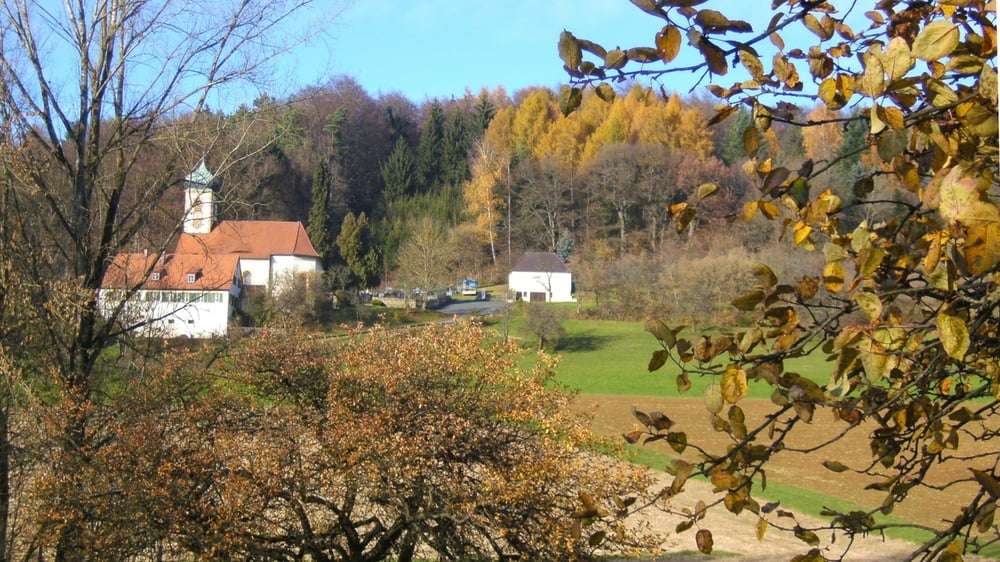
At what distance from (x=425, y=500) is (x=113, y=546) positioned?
8.67 ft

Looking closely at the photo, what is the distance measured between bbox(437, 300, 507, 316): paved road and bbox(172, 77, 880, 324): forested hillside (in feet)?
7.43

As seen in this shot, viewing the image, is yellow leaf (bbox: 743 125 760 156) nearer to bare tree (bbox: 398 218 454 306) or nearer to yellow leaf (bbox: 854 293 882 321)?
yellow leaf (bbox: 854 293 882 321)

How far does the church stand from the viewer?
916 centimetres

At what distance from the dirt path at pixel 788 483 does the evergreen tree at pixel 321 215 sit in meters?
32.7

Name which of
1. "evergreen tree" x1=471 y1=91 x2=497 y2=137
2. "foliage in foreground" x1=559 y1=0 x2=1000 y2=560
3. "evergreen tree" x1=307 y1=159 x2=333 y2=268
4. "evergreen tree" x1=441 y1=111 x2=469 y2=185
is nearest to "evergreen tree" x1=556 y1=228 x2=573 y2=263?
"evergreen tree" x1=441 y1=111 x2=469 y2=185

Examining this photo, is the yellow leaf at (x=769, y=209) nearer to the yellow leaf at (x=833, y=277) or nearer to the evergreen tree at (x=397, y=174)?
the yellow leaf at (x=833, y=277)

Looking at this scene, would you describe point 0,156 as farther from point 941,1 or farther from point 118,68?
point 941,1

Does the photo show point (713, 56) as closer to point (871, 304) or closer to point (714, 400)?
point (871, 304)

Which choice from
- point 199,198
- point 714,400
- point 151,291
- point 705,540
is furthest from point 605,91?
point 151,291

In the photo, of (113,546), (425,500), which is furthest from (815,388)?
(113,546)

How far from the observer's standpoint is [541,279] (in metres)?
60.5

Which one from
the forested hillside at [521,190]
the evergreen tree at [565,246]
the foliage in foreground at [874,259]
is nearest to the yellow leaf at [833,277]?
the foliage in foreground at [874,259]

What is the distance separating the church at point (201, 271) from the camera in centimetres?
916

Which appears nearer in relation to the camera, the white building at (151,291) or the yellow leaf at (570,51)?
the yellow leaf at (570,51)
